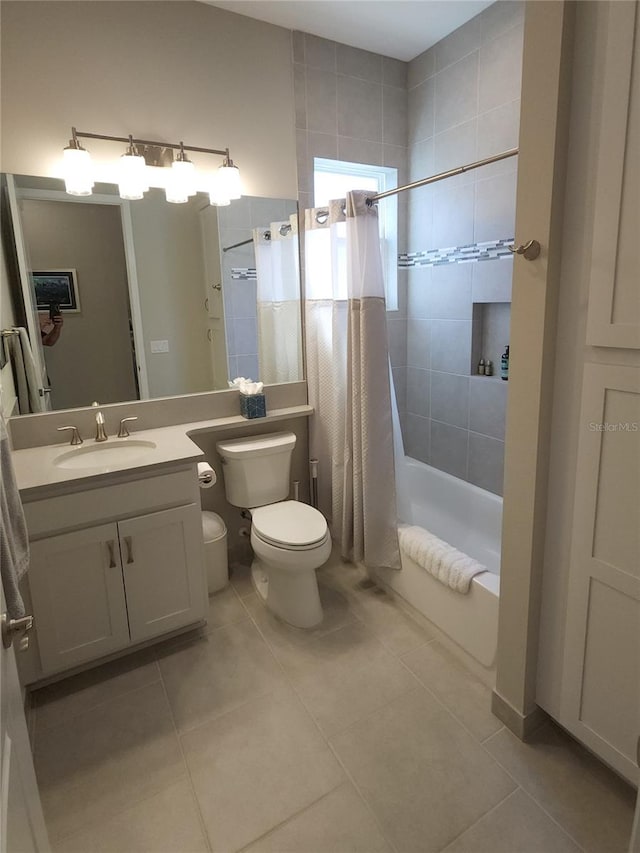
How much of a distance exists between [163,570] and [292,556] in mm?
522

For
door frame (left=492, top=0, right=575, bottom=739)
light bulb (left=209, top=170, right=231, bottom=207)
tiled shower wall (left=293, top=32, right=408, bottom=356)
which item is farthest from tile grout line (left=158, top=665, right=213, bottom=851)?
tiled shower wall (left=293, top=32, right=408, bottom=356)

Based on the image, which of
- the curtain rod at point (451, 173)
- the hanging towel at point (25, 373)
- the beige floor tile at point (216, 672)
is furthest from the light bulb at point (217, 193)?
the beige floor tile at point (216, 672)

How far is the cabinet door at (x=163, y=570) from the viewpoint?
6.30 ft

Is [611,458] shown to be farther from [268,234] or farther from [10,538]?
[268,234]

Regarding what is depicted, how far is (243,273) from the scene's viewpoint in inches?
101

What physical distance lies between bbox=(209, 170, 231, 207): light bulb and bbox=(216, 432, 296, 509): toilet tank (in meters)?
1.15

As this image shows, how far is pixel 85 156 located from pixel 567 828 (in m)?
2.81

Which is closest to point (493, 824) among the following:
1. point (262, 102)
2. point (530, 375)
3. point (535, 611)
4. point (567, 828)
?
point (567, 828)

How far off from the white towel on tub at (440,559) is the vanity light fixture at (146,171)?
5.94 feet

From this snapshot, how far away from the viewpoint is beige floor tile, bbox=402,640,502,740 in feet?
5.64

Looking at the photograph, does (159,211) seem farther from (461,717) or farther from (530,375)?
(461,717)

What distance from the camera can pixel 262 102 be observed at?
7.99ft

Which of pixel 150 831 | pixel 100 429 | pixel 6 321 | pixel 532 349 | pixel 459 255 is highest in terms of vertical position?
pixel 459 255

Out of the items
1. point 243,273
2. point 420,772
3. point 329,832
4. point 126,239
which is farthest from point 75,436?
point 420,772
